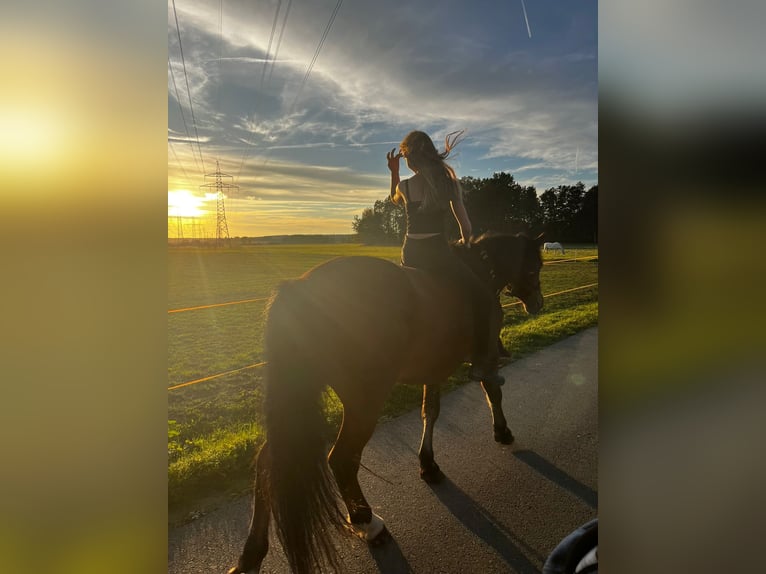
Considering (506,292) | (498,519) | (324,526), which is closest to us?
(324,526)

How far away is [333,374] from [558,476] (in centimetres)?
190

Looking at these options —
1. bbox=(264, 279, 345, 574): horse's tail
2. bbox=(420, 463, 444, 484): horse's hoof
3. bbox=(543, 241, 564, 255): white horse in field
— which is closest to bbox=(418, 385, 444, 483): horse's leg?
bbox=(420, 463, 444, 484): horse's hoof

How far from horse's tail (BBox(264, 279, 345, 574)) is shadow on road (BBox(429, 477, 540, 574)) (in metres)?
0.90

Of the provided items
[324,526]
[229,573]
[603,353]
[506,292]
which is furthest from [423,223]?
[603,353]

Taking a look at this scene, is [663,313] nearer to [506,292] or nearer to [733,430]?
[733,430]

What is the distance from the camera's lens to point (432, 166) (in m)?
2.69

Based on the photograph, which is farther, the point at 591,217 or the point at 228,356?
the point at 228,356

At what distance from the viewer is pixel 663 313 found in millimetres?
454

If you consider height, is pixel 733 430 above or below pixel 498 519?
above

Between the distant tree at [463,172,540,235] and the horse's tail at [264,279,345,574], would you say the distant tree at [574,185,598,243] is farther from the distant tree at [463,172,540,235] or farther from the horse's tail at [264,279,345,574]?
the distant tree at [463,172,540,235]

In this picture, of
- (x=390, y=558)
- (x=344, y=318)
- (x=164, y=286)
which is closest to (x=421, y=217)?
(x=344, y=318)

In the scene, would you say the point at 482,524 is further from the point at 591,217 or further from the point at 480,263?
the point at 591,217

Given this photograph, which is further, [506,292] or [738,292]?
[506,292]

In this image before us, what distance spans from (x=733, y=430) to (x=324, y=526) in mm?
1906
